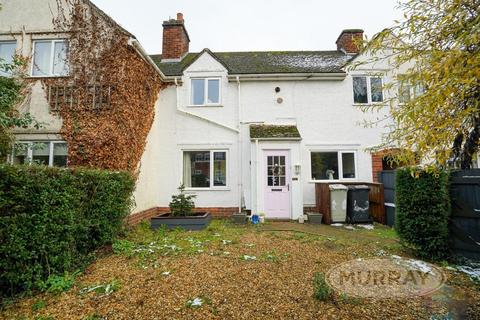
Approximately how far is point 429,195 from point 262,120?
6.81 m

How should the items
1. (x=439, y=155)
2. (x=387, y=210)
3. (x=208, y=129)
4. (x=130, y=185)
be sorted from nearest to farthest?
(x=439, y=155) → (x=130, y=185) → (x=387, y=210) → (x=208, y=129)

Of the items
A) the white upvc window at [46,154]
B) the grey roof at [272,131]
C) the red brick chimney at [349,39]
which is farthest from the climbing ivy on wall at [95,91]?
the red brick chimney at [349,39]

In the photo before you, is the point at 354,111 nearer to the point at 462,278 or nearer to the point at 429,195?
the point at 429,195

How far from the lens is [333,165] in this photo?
33.6 feet

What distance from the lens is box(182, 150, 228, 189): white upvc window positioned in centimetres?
1016

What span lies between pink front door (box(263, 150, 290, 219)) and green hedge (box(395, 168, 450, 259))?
15.0ft

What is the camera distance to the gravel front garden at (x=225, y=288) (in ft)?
9.80

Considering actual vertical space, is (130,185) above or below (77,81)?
below

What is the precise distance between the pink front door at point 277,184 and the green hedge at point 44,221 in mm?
5919

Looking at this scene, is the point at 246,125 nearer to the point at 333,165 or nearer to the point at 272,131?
the point at 272,131

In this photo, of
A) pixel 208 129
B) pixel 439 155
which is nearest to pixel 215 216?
pixel 208 129

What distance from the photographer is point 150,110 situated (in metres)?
9.40

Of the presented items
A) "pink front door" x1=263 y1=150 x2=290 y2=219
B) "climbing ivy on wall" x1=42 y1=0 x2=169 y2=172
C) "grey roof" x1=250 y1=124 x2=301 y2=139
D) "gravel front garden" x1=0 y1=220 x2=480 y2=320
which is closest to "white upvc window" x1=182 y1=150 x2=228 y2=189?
"grey roof" x1=250 y1=124 x2=301 y2=139

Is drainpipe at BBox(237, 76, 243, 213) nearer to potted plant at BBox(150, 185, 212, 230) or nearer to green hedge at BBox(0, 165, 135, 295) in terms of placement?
potted plant at BBox(150, 185, 212, 230)
